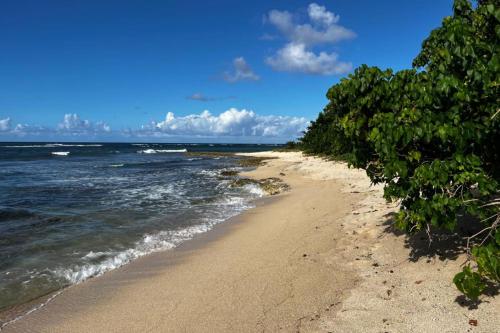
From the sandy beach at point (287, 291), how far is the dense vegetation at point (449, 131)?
793mm

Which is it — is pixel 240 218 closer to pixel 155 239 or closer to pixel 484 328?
pixel 155 239

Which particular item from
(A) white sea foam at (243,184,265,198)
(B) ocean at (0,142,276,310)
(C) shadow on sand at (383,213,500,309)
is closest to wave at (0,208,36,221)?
(B) ocean at (0,142,276,310)

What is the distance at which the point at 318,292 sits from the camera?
5.92 meters

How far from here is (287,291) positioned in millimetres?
6047

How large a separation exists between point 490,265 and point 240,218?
29.4ft

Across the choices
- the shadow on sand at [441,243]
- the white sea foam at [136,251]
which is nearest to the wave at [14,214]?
the white sea foam at [136,251]

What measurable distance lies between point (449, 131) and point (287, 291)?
132 inches

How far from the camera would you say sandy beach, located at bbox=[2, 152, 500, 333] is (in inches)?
195

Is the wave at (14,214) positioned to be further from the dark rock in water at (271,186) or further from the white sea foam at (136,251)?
the dark rock in water at (271,186)

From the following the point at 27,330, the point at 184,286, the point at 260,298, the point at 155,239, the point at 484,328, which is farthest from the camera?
the point at 155,239

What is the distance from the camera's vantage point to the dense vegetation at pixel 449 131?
445 cm

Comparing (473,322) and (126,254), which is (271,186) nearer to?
(126,254)

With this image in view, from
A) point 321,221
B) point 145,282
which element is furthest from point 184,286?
point 321,221

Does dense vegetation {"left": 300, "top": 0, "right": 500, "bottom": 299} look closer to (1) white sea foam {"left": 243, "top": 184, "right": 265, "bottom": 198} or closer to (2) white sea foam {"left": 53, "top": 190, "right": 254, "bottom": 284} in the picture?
(2) white sea foam {"left": 53, "top": 190, "right": 254, "bottom": 284}
